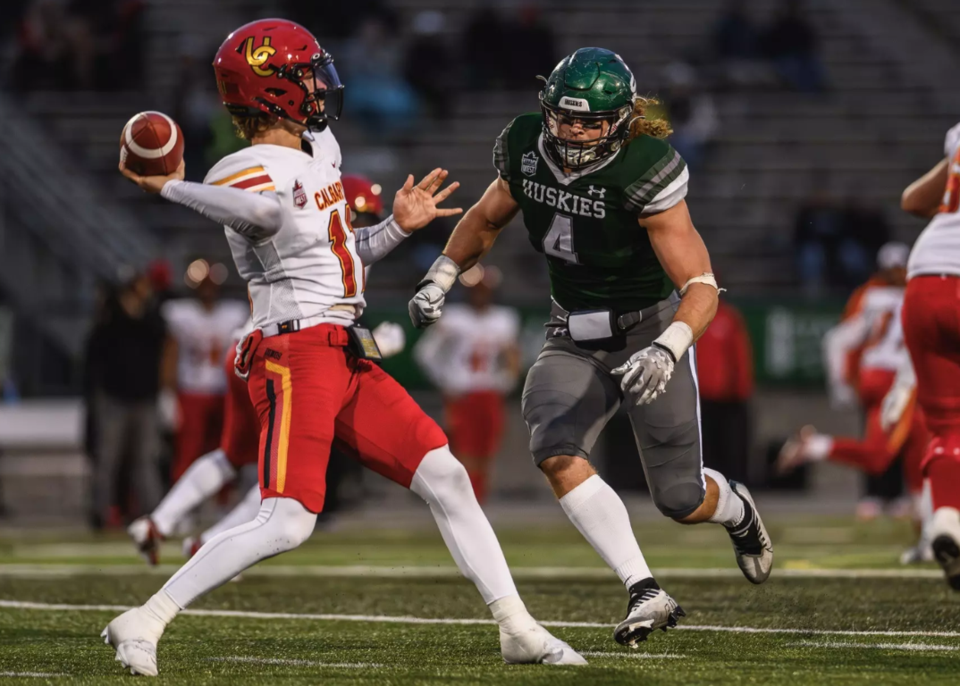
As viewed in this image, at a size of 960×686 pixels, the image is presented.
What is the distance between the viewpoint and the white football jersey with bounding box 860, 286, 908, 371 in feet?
35.4

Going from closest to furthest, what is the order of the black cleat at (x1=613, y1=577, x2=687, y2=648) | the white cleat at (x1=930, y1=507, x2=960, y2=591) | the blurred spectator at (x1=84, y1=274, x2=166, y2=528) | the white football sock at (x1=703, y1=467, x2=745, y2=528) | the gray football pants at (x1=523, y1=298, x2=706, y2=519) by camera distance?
the black cleat at (x1=613, y1=577, x2=687, y2=648) < the gray football pants at (x1=523, y1=298, x2=706, y2=519) < the white football sock at (x1=703, y1=467, x2=745, y2=528) < the white cleat at (x1=930, y1=507, x2=960, y2=591) < the blurred spectator at (x1=84, y1=274, x2=166, y2=528)

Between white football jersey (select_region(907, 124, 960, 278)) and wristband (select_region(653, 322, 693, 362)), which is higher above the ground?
wristband (select_region(653, 322, 693, 362))

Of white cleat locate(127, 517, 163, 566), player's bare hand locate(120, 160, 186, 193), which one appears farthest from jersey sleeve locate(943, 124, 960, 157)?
white cleat locate(127, 517, 163, 566)

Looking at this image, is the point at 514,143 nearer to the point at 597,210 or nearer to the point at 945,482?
the point at 597,210

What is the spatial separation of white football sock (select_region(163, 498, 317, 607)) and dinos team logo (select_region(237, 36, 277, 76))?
47.8 inches

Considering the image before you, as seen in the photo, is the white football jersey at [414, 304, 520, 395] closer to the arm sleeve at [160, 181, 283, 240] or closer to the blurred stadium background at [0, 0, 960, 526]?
the blurred stadium background at [0, 0, 960, 526]

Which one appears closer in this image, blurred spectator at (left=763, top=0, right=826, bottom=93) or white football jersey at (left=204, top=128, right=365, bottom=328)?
white football jersey at (left=204, top=128, right=365, bottom=328)

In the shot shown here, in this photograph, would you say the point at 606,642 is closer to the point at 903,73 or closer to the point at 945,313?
the point at 945,313

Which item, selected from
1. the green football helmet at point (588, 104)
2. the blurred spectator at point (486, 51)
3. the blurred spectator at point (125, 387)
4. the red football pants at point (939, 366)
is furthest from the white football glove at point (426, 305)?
the blurred spectator at point (486, 51)

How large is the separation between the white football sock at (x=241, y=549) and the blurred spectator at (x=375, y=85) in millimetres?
12134

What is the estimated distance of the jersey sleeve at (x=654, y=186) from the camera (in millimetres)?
4992

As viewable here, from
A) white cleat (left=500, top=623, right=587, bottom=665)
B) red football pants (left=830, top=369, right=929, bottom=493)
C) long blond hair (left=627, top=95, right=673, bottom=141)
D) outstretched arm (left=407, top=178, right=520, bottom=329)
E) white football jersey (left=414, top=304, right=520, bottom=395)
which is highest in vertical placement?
long blond hair (left=627, top=95, right=673, bottom=141)

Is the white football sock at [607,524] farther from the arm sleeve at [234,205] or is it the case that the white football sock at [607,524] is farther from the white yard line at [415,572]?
the white yard line at [415,572]

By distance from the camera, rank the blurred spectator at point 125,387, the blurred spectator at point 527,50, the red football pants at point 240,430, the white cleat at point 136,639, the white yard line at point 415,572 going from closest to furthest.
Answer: the white cleat at point 136,639 < the white yard line at point 415,572 < the red football pants at point 240,430 < the blurred spectator at point 125,387 < the blurred spectator at point 527,50
